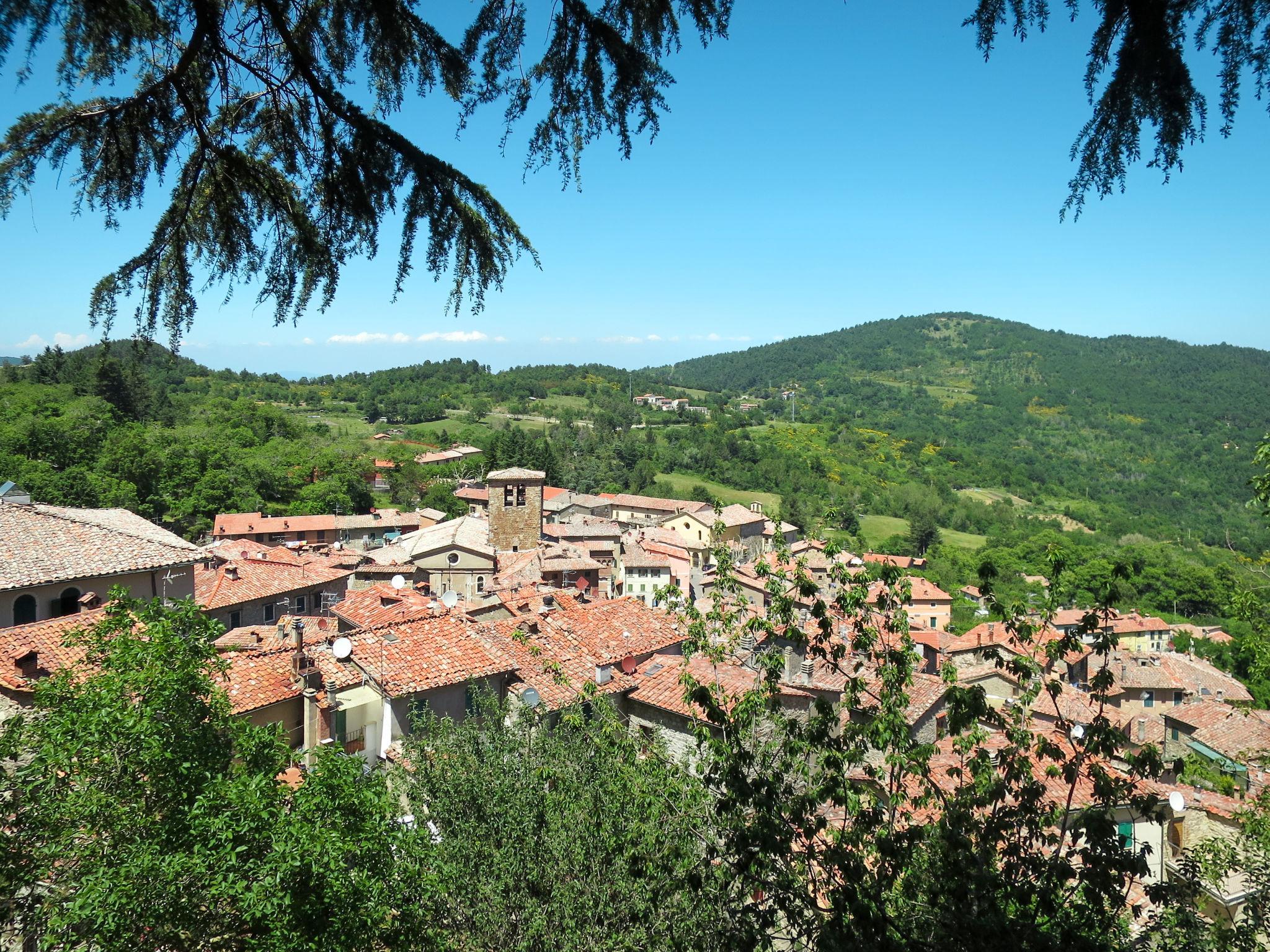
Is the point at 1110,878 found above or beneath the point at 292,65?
beneath

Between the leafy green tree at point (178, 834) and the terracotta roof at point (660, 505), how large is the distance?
5308cm

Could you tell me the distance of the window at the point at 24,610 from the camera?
44.2ft

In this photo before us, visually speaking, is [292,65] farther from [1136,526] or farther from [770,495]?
[1136,526]

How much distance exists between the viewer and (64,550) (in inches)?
576

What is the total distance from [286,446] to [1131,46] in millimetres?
67685

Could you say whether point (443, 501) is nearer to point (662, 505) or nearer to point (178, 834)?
point (662, 505)

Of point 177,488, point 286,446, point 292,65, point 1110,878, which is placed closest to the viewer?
point 292,65

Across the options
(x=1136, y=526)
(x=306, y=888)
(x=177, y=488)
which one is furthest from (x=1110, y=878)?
(x=1136, y=526)

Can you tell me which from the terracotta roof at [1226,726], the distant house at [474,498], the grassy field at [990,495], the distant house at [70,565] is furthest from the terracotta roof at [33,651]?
the grassy field at [990,495]

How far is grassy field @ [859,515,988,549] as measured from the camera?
74.1m

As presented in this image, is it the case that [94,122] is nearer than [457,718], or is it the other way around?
[94,122]

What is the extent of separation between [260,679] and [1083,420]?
168 m

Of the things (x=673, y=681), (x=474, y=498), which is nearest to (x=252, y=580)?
(x=673, y=681)

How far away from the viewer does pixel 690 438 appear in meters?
108
